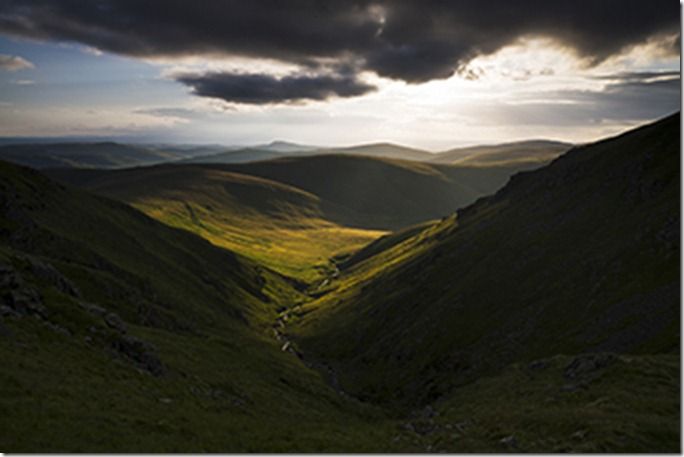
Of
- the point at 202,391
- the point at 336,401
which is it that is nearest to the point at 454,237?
the point at 336,401

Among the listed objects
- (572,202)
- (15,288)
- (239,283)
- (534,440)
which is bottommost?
(239,283)

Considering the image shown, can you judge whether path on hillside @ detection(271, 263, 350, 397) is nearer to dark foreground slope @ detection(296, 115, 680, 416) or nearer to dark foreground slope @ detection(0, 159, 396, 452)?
dark foreground slope @ detection(296, 115, 680, 416)

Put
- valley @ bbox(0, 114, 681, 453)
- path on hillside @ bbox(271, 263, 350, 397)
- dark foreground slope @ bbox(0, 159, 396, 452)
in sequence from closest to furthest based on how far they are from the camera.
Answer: dark foreground slope @ bbox(0, 159, 396, 452) < valley @ bbox(0, 114, 681, 453) < path on hillside @ bbox(271, 263, 350, 397)

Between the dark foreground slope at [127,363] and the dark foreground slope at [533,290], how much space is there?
59.0 feet

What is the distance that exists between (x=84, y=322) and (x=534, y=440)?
43.5 m

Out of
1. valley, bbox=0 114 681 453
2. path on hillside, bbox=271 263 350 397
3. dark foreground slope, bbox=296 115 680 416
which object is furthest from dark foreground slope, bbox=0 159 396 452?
dark foreground slope, bbox=296 115 680 416

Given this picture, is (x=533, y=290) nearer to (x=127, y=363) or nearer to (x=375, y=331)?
(x=375, y=331)

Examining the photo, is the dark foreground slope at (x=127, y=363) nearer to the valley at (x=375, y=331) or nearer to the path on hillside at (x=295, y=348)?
the valley at (x=375, y=331)

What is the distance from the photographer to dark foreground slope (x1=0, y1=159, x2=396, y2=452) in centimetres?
3012

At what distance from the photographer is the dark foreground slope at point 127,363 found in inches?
1186

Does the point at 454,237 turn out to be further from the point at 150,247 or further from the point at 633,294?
the point at 150,247

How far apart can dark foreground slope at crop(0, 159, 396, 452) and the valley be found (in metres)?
0.25

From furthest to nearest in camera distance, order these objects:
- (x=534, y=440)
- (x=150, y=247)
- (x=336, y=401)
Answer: (x=150, y=247)
(x=336, y=401)
(x=534, y=440)

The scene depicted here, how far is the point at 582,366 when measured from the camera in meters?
50.4
